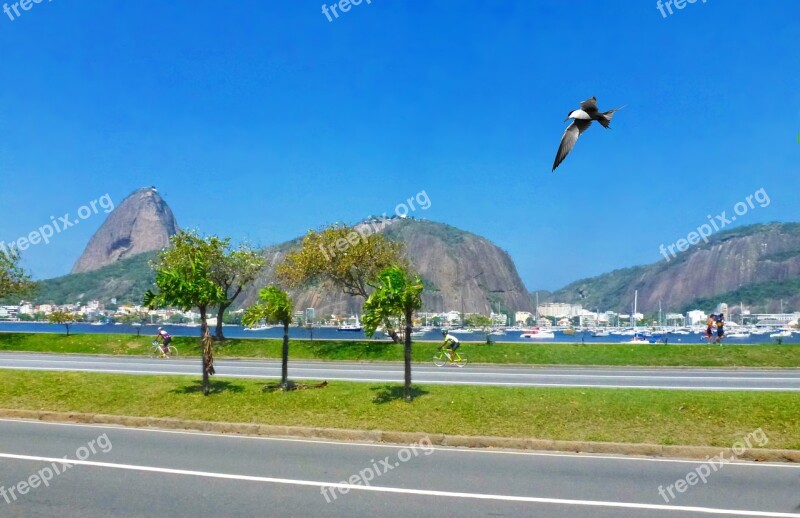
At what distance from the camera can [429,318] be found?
196 m

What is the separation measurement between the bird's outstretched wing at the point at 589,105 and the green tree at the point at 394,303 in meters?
8.13

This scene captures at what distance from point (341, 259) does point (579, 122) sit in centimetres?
2820

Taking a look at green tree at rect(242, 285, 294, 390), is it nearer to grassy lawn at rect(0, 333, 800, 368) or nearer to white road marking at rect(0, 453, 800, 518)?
white road marking at rect(0, 453, 800, 518)

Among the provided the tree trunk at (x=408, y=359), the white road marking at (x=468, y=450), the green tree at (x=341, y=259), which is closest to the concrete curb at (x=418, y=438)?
the white road marking at (x=468, y=450)

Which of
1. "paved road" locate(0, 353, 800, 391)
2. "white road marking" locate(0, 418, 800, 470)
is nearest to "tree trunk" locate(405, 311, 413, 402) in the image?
"white road marking" locate(0, 418, 800, 470)

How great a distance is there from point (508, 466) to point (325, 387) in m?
7.26

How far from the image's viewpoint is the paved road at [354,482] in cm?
716

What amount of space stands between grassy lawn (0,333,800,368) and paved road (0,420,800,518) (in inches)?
714

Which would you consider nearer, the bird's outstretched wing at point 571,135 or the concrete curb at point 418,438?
the bird's outstretched wing at point 571,135

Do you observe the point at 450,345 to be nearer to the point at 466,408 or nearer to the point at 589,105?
the point at 466,408

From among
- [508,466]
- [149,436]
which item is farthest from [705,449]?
[149,436]

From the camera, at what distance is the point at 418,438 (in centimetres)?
1141

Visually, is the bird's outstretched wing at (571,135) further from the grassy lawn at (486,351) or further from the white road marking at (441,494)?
the grassy lawn at (486,351)

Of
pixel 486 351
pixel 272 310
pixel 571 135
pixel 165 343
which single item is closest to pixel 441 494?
pixel 571 135
